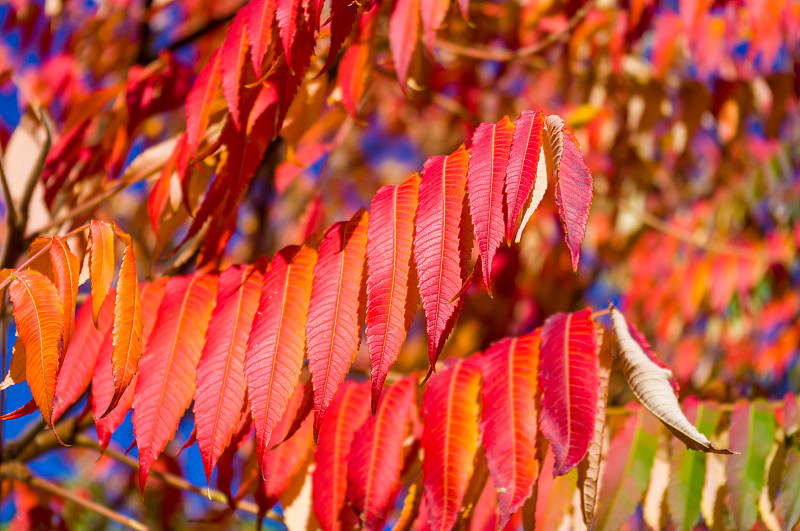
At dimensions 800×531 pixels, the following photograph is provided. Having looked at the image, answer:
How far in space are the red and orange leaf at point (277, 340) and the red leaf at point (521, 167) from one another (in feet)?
1.38

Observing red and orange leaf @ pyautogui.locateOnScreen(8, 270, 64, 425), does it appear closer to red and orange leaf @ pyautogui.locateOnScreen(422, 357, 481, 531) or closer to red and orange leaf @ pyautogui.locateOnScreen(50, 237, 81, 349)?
red and orange leaf @ pyautogui.locateOnScreen(50, 237, 81, 349)

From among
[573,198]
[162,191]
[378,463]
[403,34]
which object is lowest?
[378,463]

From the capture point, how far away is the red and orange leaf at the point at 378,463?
128cm

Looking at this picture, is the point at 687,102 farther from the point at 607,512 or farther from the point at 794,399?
the point at 607,512

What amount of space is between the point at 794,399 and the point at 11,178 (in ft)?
7.21

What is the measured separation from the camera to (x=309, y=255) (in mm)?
1226

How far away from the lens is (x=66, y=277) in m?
1.11

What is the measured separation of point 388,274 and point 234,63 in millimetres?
561

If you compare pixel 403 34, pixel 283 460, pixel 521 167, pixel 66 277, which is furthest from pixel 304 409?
pixel 403 34

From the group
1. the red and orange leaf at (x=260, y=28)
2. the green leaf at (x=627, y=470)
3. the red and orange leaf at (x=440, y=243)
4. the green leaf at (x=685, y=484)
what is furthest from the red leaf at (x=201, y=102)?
the green leaf at (x=685, y=484)

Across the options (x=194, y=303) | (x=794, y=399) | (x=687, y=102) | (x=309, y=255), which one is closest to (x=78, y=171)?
(x=194, y=303)

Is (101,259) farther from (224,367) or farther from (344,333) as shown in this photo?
(344,333)

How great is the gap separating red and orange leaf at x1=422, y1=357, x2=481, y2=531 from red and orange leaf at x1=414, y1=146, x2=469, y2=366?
36 cm

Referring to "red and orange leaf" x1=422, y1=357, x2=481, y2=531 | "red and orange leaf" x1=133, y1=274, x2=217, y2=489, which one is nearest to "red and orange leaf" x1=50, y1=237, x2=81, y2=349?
"red and orange leaf" x1=133, y1=274, x2=217, y2=489
